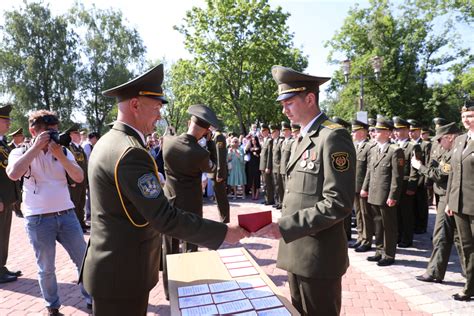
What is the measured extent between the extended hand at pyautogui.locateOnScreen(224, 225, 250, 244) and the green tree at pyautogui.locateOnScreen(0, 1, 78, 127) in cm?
3560

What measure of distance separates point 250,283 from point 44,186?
277 centimetres

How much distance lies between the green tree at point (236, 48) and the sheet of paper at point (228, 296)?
82.7 ft

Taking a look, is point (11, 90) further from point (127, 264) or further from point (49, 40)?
point (127, 264)

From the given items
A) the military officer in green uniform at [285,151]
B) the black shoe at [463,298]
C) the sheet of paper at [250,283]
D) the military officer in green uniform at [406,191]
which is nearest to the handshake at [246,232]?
the sheet of paper at [250,283]

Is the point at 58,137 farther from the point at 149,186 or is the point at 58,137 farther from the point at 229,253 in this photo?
the point at 229,253

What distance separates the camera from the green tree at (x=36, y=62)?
32125mm

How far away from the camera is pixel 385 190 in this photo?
18.5 ft

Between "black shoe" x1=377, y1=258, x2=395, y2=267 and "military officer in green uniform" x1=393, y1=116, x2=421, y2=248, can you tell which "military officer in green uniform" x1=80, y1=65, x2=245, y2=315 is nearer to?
"black shoe" x1=377, y1=258, x2=395, y2=267

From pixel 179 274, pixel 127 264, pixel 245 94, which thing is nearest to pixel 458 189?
pixel 179 274

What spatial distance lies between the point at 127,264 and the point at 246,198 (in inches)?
416

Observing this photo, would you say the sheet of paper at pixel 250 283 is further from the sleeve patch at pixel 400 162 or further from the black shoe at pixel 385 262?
the sleeve patch at pixel 400 162

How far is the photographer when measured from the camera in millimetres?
3638

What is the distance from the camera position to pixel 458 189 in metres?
4.21

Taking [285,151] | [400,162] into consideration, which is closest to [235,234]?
[400,162]
